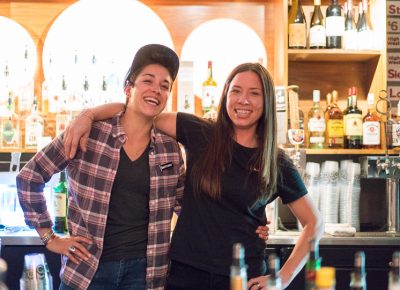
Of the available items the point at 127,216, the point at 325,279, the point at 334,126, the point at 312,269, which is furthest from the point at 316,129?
the point at 325,279

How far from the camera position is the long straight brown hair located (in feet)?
6.22

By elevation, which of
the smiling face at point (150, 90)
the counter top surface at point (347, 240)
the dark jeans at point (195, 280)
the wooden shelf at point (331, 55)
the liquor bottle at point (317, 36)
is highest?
the liquor bottle at point (317, 36)

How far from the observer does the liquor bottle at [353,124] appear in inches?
123

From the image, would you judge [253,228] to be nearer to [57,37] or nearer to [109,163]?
[109,163]

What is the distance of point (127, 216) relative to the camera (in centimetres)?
191

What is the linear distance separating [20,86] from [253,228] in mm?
1831

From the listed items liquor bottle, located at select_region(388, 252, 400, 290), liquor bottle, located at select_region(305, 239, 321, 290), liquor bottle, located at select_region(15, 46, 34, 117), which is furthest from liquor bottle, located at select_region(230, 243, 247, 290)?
liquor bottle, located at select_region(15, 46, 34, 117)

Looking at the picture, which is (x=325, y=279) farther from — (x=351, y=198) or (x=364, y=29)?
(x=364, y=29)

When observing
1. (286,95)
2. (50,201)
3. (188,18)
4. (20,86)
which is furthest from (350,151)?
(20,86)

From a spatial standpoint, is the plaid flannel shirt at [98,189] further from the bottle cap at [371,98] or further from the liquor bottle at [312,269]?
the bottle cap at [371,98]

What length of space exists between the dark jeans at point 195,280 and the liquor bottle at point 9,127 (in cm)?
158

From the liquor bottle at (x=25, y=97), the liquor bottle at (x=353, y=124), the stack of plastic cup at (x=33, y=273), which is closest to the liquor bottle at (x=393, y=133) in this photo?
the liquor bottle at (x=353, y=124)

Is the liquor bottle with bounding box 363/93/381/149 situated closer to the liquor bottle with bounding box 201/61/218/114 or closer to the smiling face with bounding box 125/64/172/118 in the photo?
the liquor bottle with bounding box 201/61/218/114

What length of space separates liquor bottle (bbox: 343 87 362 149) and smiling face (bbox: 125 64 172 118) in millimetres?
1439
